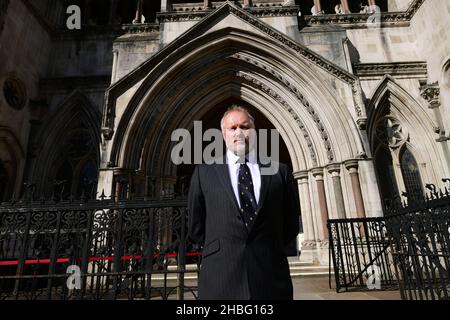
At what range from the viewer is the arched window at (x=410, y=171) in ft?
34.9

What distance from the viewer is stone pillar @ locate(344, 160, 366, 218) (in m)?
8.26

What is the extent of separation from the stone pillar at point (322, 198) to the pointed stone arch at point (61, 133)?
322 inches

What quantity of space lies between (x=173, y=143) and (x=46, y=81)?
239 inches

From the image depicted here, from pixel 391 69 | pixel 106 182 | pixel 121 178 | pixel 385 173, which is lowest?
pixel 106 182

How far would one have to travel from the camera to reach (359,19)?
12438mm

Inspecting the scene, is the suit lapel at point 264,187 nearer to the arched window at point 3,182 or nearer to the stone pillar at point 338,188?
the stone pillar at point 338,188

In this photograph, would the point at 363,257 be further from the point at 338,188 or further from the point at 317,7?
the point at 317,7

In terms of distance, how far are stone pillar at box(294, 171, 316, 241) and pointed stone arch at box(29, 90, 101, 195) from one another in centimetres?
774

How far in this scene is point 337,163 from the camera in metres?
8.93

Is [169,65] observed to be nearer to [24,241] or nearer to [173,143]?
[173,143]

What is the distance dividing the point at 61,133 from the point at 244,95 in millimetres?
7439

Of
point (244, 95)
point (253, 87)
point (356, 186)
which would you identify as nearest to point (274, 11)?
point (253, 87)
